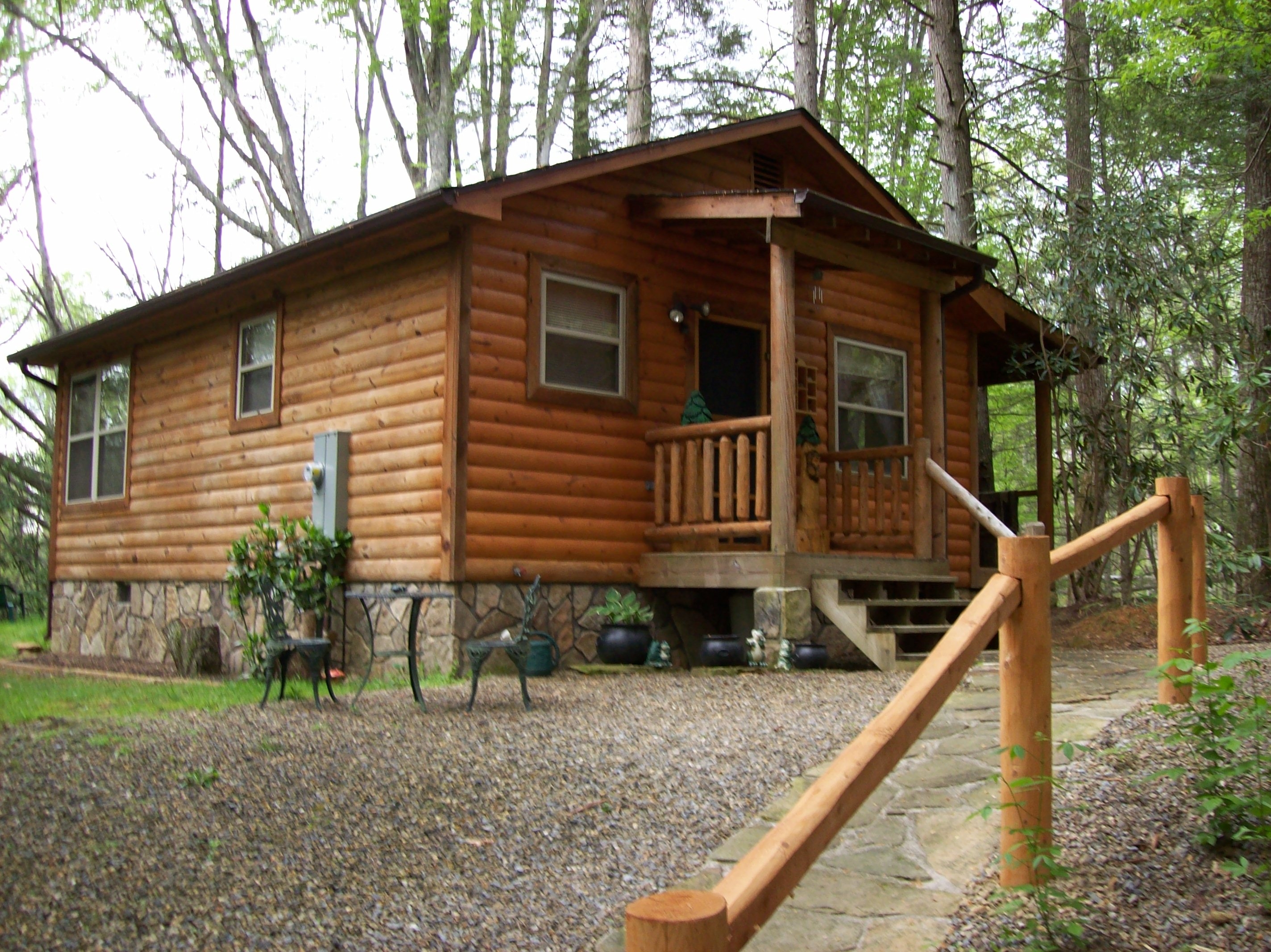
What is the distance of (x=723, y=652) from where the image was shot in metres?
8.55

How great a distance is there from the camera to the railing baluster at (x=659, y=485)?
30.9ft

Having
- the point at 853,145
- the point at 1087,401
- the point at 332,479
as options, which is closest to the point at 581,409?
the point at 332,479

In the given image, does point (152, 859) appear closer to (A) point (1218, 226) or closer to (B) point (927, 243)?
(B) point (927, 243)

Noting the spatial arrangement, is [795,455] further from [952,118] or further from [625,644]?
[952,118]

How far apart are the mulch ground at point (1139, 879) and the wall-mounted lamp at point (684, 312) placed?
6262 mm

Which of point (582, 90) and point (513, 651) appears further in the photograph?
point (582, 90)

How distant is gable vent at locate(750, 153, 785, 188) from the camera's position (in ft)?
35.9

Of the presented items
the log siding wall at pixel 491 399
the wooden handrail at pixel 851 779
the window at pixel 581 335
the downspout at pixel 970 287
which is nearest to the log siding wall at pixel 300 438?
the log siding wall at pixel 491 399

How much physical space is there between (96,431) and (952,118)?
11.7 meters

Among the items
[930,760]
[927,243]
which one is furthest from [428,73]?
[930,760]

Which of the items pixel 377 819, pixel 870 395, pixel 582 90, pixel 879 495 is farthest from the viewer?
pixel 582 90

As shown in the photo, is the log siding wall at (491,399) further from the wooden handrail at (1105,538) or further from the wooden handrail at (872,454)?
the wooden handrail at (1105,538)

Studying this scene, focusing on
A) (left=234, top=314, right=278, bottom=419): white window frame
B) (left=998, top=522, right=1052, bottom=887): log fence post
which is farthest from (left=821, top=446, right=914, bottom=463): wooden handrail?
(left=998, top=522, right=1052, bottom=887): log fence post

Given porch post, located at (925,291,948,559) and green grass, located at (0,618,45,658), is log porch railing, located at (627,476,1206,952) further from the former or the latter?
green grass, located at (0,618,45,658)
